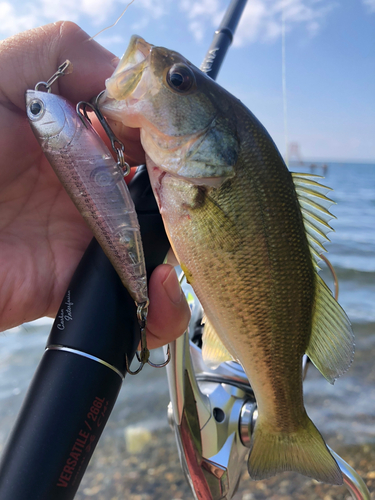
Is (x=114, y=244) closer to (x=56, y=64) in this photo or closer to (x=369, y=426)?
(x=56, y=64)

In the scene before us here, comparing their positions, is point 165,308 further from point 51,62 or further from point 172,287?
point 51,62

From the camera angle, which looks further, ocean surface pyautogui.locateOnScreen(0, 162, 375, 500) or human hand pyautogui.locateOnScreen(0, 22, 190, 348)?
ocean surface pyautogui.locateOnScreen(0, 162, 375, 500)

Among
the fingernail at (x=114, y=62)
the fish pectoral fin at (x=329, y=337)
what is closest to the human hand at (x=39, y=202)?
the fingernail at (x=114, y=62)

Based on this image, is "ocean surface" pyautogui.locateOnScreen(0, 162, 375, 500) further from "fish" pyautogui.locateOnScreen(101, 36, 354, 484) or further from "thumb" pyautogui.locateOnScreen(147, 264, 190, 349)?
"thumb" pyautogui.locateOnScreen(147, 264, 190, 349)

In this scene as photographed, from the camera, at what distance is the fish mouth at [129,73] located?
1.02 meters

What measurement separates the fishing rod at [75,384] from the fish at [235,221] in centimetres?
19

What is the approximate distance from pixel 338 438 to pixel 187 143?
3.38 metres

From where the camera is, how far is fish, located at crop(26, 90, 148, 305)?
94 centimetres

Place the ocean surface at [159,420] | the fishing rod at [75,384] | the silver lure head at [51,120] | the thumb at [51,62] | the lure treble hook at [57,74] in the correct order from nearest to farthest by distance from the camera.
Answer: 1. the fishing rod at [75,384]
2. the silver lure head at [51,120]
3. the lure treble hook at [57,74]
4. the thumb at [51,62]
5. the ocean surface at [159,420]

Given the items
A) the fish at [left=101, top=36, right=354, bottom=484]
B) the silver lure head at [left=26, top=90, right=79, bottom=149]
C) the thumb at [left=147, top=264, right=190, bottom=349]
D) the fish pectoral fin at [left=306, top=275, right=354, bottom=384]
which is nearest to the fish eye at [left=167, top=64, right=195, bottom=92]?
the fish at [left=101, top=36, right=354, bottom=484]

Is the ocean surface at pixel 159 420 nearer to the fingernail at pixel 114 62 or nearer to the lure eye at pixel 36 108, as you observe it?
the fingernail at pixel 114 62

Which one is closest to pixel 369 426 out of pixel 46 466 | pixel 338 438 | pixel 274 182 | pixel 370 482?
pixel 338 438

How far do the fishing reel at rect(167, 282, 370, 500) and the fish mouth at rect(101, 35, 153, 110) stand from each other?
3.00ft

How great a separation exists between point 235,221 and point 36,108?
0.67 m
